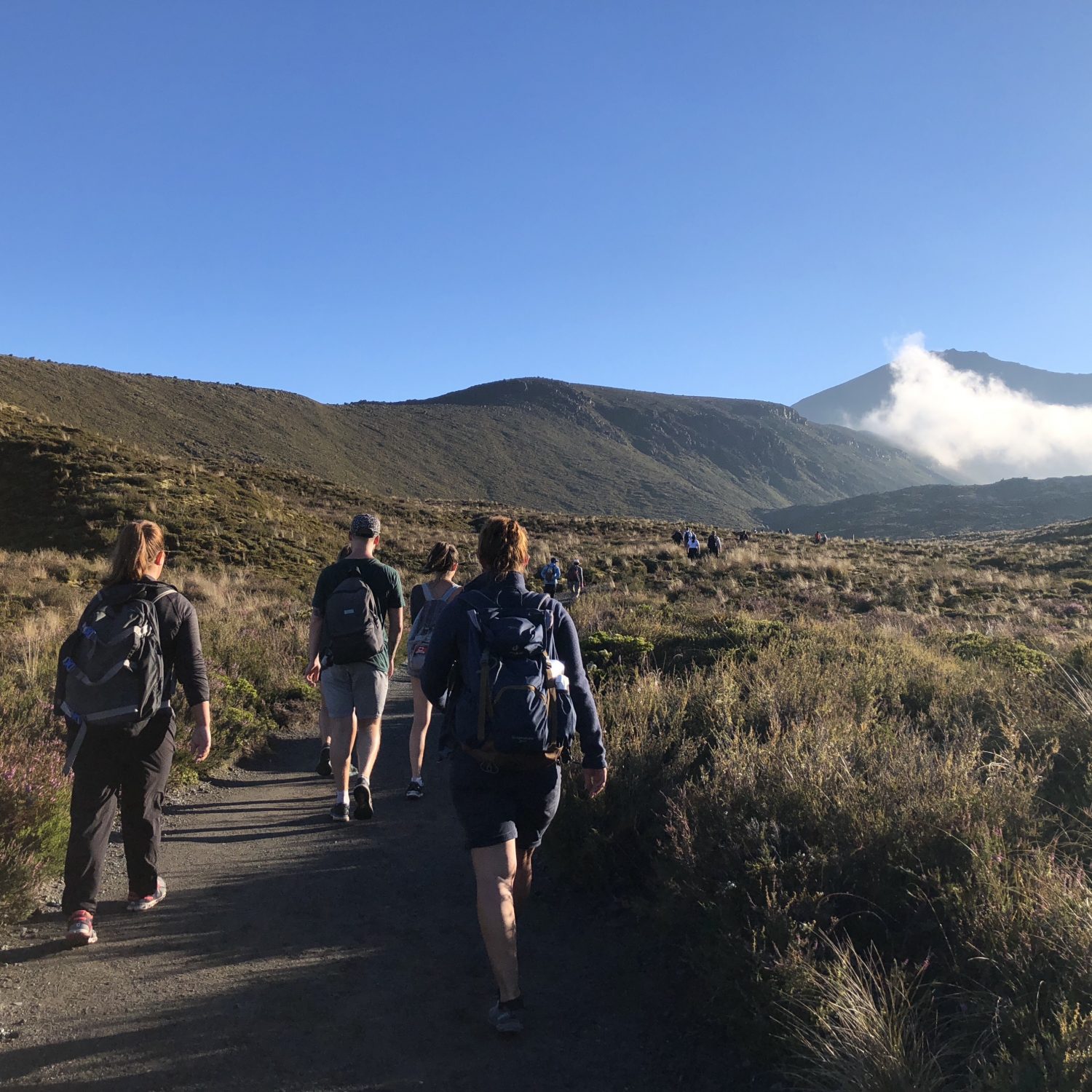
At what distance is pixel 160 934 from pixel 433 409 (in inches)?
5617

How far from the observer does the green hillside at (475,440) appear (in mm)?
74250

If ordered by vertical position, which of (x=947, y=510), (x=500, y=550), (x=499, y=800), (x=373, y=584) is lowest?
(x=499, y=800)

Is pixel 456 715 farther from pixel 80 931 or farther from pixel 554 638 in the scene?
pixel 80 931

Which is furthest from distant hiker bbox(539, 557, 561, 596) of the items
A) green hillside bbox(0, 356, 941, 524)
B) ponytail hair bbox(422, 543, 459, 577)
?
green hillside bbox(0, 356, 941, 524)

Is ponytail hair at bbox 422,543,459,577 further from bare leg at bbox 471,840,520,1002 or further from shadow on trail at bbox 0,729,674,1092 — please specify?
bare leg at bbox 471,840,520,1002

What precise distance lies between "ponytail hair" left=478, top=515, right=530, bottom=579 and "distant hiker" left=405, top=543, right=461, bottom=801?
2.36 m

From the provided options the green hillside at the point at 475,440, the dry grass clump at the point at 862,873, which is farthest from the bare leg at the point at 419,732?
the green hillside at the point at 475,440

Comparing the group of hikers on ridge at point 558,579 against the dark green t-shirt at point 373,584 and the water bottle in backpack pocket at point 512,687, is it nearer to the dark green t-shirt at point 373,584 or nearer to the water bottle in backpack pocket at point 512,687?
the dark green t-shirt at point 373,584

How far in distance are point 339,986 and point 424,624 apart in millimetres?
2825

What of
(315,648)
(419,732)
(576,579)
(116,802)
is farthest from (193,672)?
(576,579)

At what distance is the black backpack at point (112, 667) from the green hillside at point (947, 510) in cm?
12262

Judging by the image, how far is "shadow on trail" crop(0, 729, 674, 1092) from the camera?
2.59m

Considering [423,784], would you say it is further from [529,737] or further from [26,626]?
[26,626]

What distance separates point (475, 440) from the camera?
129 meters
